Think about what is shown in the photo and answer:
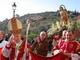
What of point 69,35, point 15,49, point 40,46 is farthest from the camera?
point 40,46

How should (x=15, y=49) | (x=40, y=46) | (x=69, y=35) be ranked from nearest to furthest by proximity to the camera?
1. (x=69, y=35)
2. (x=15, y=49)
3. (x=40, y=46)

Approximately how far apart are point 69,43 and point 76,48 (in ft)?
0.74

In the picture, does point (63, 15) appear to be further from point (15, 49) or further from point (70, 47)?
point (15, 49)

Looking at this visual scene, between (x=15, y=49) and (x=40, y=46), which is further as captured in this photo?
(x=40, y=46)

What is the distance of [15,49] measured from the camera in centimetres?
642

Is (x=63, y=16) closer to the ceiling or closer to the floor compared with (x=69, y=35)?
closer to the ceiling

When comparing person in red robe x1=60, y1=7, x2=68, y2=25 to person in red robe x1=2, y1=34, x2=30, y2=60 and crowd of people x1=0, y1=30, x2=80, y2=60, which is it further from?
person in red robe x1=2, y1=34, x2=30, y2=60

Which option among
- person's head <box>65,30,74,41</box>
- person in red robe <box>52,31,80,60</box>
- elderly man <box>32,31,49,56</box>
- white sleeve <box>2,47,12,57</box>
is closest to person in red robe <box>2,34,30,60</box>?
white sleeve <box>2,47,12,57</box>

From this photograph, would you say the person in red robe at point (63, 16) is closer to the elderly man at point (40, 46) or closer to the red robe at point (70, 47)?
the elderly man at point (40, 46)

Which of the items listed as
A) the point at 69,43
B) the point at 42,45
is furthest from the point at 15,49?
the point at 42,45

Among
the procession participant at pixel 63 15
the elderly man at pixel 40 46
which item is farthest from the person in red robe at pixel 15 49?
the procession participant at pixel 63 15

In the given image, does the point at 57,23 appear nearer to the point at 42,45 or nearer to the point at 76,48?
the point at 42,45

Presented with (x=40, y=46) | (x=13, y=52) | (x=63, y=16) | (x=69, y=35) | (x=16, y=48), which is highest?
(x=63, y=16)

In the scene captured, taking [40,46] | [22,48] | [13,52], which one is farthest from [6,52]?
[40,46]
